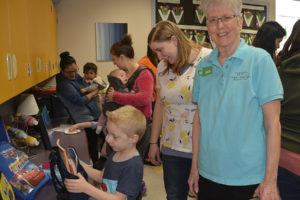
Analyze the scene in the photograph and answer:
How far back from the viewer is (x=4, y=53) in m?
1.08

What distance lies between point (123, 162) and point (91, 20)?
351cm

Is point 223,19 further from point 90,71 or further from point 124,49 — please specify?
point 90,71

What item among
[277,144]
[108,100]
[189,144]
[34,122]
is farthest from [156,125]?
[34,122]

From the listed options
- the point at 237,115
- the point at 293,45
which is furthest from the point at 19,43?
the point at 293,45

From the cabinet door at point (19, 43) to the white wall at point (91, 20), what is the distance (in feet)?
9.03

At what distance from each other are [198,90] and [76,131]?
1.36m

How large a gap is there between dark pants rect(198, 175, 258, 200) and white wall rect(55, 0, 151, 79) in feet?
11.7

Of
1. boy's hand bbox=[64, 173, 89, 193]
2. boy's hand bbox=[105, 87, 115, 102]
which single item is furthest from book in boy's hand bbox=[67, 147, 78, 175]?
boy's hand bbox=[105, 87, 115, 102]

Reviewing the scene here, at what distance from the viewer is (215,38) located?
42.3 inches

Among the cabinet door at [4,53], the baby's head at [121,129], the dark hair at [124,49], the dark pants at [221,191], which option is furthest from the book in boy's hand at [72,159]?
the dark hair at [124,49]

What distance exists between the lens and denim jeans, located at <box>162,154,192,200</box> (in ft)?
5.03

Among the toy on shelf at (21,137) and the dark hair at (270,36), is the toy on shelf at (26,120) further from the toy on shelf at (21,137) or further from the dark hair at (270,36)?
the dark hair at (270,36)

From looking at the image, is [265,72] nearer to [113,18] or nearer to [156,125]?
[156,125]

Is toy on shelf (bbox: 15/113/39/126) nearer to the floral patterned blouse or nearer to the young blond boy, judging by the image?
the young blond boy
